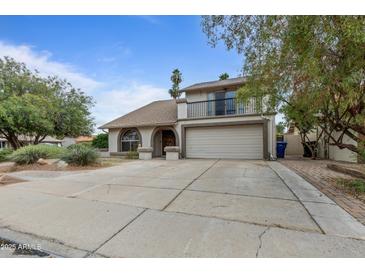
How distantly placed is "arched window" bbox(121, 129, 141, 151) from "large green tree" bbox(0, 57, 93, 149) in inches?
147

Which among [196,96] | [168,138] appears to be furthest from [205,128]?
[168,138]

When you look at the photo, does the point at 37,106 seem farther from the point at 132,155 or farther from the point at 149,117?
the point at 149,117

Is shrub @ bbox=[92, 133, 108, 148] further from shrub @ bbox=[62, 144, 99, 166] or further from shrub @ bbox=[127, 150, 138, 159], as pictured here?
shrub @ bbox=[62, 144, 99, 166]

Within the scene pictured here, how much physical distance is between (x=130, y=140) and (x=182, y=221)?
13678 millimetres

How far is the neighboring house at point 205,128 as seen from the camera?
41.1 feet

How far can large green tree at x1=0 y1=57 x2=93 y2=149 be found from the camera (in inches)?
488

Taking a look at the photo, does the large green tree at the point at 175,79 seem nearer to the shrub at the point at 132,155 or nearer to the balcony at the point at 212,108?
the balcony at the point at 212,108

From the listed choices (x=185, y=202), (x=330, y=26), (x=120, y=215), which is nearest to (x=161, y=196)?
(x=185, y=202)

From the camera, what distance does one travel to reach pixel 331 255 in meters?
2.21

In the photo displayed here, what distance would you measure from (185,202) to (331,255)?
2.49 meters

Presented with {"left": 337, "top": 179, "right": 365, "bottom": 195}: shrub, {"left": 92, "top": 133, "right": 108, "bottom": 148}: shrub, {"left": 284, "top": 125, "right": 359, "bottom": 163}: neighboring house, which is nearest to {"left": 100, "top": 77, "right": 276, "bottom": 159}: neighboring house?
{"left": 92, "top": 133, "right": 108, "bottom": 148}: shrub

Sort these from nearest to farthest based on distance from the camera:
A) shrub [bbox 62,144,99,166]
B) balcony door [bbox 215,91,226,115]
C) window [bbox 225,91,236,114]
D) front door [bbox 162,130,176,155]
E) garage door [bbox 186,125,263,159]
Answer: shrub [bbox 62,144,99,166]
garage door [bbox 186,125,263,159]
window [bbox 225,91,236,114]
balcony door [bbox 215,91,226,115]
front door [bbox 162,130,176,155]

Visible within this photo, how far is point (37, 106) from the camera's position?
13.2 meters

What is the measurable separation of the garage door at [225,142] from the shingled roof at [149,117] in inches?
86.7
